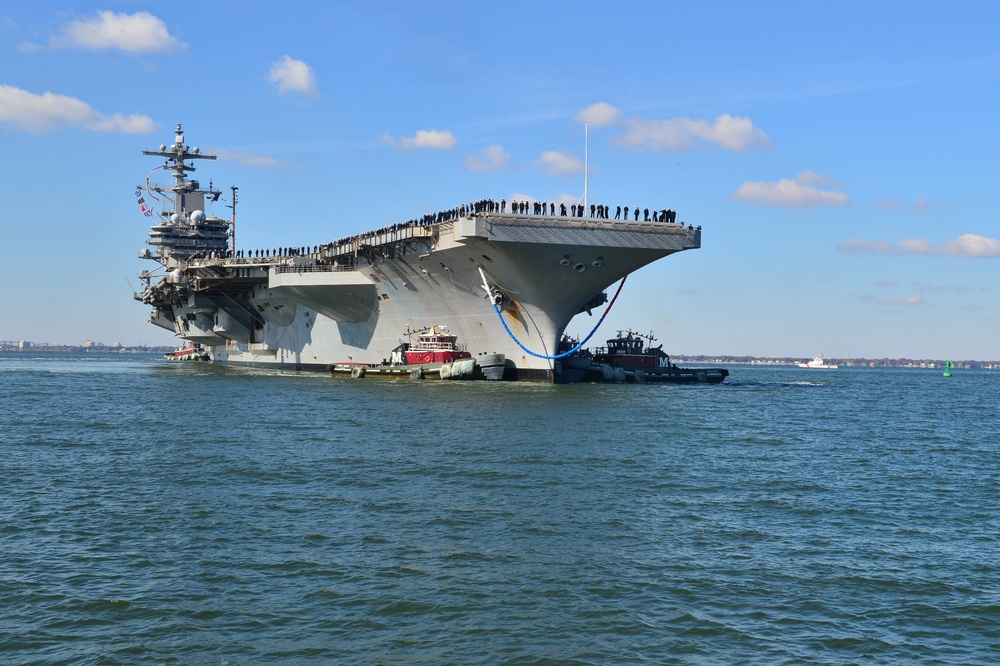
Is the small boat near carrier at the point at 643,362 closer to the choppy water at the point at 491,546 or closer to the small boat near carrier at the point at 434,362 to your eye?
the small boat near carrier at the point at 434,362

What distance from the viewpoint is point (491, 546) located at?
12.2 metres

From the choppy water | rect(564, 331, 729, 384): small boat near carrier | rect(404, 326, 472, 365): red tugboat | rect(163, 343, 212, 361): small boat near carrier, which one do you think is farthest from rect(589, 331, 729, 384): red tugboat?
rect(163, 343, 212, 361): small boat near carrier

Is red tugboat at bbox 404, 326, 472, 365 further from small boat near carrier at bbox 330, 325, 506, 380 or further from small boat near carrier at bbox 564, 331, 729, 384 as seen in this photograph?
small boat near carrier at bbox 564, 331, 729, 384

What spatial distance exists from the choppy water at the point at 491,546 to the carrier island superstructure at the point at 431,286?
11.8 meters

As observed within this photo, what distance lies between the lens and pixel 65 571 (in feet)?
35.6

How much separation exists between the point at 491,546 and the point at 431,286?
30575 mm

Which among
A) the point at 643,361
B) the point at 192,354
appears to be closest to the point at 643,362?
the point at 643,361

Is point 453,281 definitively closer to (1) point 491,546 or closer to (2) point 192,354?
(1) point 491,546

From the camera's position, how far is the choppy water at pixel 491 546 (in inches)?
348

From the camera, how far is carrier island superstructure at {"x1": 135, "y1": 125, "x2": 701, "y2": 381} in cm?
3597

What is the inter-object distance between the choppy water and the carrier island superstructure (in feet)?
38.7

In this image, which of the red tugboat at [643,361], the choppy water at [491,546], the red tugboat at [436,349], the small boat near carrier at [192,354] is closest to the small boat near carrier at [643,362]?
the red tugboat at [643,361]

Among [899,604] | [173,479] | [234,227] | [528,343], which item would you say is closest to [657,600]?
[899,604]

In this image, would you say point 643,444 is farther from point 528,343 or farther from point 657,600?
point 528,343
